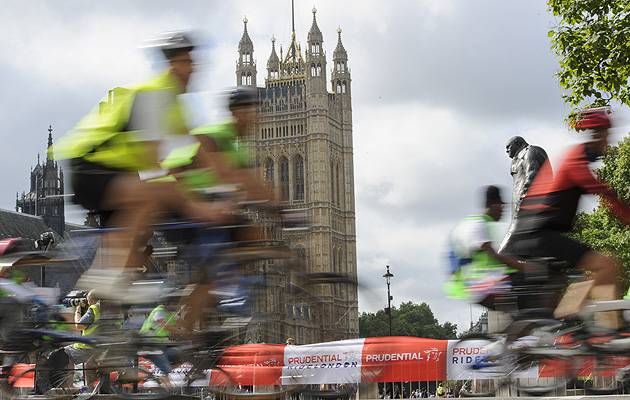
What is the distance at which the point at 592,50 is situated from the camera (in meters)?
18.4

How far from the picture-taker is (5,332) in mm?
7137

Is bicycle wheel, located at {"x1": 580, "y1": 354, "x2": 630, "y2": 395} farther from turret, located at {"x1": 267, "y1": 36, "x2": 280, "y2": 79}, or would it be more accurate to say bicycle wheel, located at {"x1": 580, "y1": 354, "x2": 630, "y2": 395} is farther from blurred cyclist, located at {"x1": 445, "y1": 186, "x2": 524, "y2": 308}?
turret, located at {"x1": 267, "y1": 36, "x2": 280, "y2": 79}

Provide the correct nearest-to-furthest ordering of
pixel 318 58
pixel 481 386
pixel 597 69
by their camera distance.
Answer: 1. pixel 481 386
2. pixel 597 69
3. pixel 318 58

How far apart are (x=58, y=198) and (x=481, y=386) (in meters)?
8.60

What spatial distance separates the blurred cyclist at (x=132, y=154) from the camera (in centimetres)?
589

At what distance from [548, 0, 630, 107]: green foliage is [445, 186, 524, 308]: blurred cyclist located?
38.4 feet

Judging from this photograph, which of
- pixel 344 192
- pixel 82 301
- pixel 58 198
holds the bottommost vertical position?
pixel 82 301

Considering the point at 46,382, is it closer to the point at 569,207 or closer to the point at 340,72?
the point at 569,207

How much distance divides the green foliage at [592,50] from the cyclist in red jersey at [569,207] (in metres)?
12.2

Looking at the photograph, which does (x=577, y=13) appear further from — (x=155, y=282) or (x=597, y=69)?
(x=155, y=282)

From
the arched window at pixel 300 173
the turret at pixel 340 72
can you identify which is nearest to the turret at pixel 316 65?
the turret at pixel 340 72

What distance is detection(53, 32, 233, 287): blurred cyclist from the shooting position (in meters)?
5.89

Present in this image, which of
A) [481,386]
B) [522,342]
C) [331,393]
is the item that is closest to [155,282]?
[331,393]

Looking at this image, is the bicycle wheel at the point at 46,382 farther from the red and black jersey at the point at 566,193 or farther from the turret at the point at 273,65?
the turret at the point at 273,65
